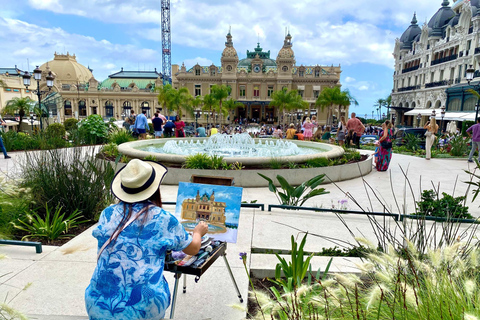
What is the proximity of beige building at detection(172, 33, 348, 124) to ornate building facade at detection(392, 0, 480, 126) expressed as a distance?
16781 mm

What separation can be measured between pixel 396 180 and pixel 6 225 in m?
9.46

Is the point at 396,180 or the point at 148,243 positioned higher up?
the point at 148,243

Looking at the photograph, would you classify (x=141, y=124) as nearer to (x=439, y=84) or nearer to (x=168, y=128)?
(x=168, y=128)

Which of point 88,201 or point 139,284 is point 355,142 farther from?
point 139,284

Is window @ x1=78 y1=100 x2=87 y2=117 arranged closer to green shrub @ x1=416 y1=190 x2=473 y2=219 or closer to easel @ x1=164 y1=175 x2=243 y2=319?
green shrub @ x1=416 y1=190 x2=473 y2=219

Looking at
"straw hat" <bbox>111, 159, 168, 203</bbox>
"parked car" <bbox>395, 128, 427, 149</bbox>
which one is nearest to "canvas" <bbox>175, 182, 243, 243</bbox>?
"straw hat" <bbox>111, 159, 168, 203</bbox>

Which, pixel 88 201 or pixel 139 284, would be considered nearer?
pixel 139 284

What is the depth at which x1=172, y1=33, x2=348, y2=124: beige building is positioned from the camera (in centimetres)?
7156

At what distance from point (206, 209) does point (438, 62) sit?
5153cm

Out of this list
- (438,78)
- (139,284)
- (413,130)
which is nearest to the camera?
(139,284)

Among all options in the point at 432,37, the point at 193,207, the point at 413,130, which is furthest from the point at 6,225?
the point at 432,37

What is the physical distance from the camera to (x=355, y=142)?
655 inches

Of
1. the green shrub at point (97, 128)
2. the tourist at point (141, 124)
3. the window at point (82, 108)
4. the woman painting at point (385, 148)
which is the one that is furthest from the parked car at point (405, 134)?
the window at point (82, 108)

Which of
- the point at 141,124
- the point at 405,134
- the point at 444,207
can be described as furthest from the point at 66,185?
the point at 405,134
